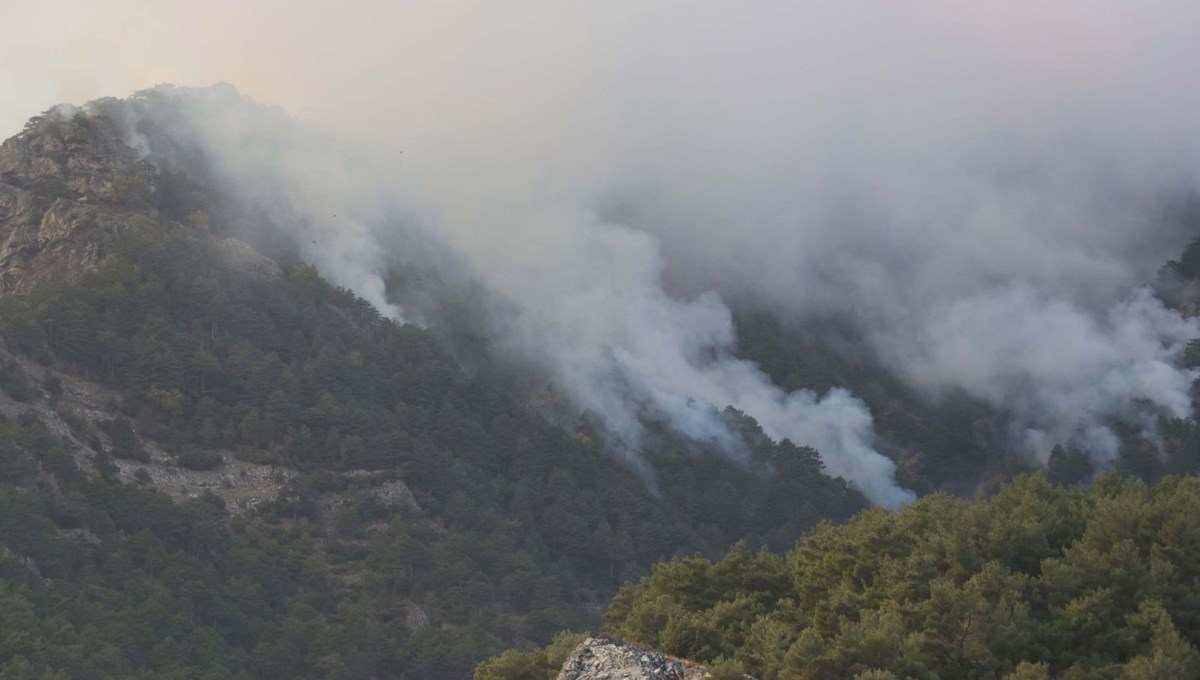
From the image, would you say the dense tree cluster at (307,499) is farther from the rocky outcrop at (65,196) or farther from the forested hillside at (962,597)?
the forested hillside at (962,597)

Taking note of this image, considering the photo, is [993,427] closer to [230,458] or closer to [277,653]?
[230,458]

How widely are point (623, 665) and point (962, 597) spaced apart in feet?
30.7

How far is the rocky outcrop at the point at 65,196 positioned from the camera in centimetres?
11775

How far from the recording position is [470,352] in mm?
135250

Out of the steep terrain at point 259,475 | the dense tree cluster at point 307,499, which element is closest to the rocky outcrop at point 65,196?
the steep terrain at point 259,475

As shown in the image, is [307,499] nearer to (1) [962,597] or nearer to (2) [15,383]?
(2) [15,383]

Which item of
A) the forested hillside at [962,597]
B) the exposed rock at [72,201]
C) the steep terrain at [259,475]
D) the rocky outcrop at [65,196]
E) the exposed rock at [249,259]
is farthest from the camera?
the exposed rock at [249,259]

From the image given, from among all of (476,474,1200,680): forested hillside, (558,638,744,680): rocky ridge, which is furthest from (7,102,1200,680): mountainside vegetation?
(558,638,744,680): rocky ridge

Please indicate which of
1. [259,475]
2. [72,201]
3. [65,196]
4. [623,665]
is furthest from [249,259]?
[623,665]

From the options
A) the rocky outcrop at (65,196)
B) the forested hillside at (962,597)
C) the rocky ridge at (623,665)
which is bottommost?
the rocky ridge at (623,665)

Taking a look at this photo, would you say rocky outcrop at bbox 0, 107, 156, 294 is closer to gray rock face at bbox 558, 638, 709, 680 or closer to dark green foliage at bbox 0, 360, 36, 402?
dark green foliage at bbox 0, 360, 36, 402

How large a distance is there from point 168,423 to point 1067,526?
65296 millimetres

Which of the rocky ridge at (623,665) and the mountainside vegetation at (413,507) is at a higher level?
the mountainside vegetation at (413,507)

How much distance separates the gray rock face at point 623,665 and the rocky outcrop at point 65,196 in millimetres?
78697
